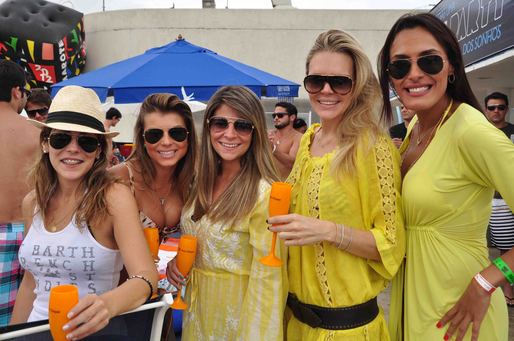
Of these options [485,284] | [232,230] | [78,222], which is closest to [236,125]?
[232,230]

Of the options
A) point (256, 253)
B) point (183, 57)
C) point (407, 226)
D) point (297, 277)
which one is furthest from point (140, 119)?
point (183, 57)

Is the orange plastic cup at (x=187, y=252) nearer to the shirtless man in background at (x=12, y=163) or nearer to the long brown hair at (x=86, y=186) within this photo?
the long brown hair at (x=86, y=186)

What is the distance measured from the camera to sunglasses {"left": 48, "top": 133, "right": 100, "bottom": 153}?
6.66ft

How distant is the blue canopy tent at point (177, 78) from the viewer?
5.49m

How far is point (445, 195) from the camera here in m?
1.79

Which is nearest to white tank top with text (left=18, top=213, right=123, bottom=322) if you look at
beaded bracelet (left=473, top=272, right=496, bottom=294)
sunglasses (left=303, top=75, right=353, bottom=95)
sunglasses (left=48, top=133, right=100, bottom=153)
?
sunglasses (left=48, top=133, right=100, bottom=153)

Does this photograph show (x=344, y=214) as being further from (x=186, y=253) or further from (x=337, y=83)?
(x=186, y=253)

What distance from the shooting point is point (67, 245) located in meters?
1.91

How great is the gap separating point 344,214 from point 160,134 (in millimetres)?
1327

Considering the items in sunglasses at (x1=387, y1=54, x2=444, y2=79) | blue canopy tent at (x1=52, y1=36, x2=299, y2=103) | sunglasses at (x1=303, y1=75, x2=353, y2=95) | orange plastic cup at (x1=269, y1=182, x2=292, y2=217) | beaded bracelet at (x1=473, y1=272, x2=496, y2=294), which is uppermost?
blue canopy tent at (x1=52, y1=36, x2=299, y2=103)

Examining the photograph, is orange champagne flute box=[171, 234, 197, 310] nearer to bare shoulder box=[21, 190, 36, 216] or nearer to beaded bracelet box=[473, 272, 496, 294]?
bare shoulder box=[21, 190, 36, 216]

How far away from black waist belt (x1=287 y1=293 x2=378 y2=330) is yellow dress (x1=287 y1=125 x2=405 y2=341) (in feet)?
0.07

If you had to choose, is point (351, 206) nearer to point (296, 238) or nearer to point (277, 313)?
point (296, 238)

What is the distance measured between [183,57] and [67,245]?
15.3ft
